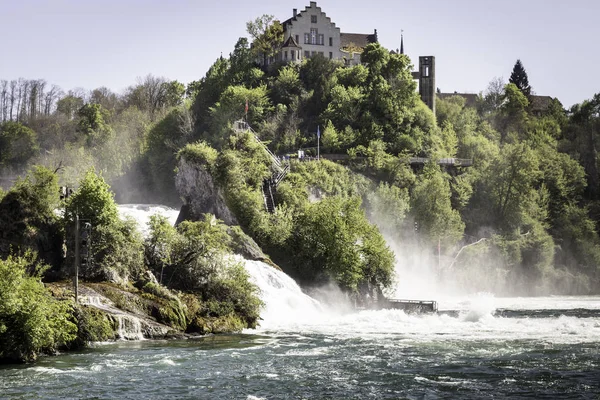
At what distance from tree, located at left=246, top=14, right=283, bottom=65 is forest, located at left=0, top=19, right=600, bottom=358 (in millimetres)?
532

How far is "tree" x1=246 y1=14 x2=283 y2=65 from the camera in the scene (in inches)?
5448

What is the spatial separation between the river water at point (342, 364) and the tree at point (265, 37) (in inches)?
3191

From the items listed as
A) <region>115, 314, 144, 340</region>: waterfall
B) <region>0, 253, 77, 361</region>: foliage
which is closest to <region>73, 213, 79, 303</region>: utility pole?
<region>115, 314, 144, 340</region>: waterfall

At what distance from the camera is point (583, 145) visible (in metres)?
138

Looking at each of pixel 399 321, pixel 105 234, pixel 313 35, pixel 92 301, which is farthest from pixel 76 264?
pixel 313 35

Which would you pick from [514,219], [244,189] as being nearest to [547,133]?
[514,219]

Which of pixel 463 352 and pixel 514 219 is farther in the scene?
pixel 514 219

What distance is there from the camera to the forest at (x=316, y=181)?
58.6 meters

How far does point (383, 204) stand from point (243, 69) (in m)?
40.2

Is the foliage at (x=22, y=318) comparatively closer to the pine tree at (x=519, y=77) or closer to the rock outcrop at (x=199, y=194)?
the rock outcrop at (x=199, y=194)

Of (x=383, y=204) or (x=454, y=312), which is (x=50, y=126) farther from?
(x=454, y=312)

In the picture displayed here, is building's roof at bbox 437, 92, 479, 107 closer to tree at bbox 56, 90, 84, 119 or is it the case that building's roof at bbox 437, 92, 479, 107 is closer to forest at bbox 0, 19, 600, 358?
forest at bbox 0, 19, 600, 358

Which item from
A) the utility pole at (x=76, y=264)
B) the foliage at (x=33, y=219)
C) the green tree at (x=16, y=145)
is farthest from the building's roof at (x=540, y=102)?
the utility pole at (x=76, y=264)

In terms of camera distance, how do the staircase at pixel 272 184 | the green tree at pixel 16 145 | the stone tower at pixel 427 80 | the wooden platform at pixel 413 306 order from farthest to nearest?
the green tree at pixel 16 145
the stone tower at pixel 427 80
the staircase at pixel 272 184
the wooden platform at pixel 413 306
